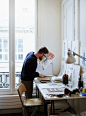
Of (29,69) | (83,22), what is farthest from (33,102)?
(83,22)

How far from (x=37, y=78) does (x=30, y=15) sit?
64.3 inches

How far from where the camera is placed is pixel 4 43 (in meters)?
4.12

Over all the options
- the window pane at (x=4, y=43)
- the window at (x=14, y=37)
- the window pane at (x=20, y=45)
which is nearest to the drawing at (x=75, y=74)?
the window at (x=14, y=37)

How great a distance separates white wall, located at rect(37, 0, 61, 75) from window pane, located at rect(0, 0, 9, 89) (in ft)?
2.63

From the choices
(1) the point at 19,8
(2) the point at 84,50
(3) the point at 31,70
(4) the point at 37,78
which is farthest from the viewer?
(1) the point at 19,8

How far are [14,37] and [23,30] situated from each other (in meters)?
0.29

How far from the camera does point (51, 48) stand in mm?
4293

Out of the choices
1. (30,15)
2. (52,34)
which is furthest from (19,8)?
(52,34)

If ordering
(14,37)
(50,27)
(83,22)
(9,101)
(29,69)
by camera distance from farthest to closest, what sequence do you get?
(50,27)
(14,37)
(9,101)
(29,69)
(83,22)

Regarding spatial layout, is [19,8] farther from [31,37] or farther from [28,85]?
[28,85]

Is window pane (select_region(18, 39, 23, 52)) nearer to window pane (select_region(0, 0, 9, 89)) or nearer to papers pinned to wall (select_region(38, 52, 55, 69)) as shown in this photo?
window pane (select_region(0, 0, 9, 89))

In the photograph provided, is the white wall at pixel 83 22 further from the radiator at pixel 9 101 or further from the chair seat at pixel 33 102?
the radiator at pixel 9 101

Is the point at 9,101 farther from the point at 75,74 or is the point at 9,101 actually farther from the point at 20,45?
the point at 75,74

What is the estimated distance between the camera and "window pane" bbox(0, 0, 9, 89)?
4.07 metres
